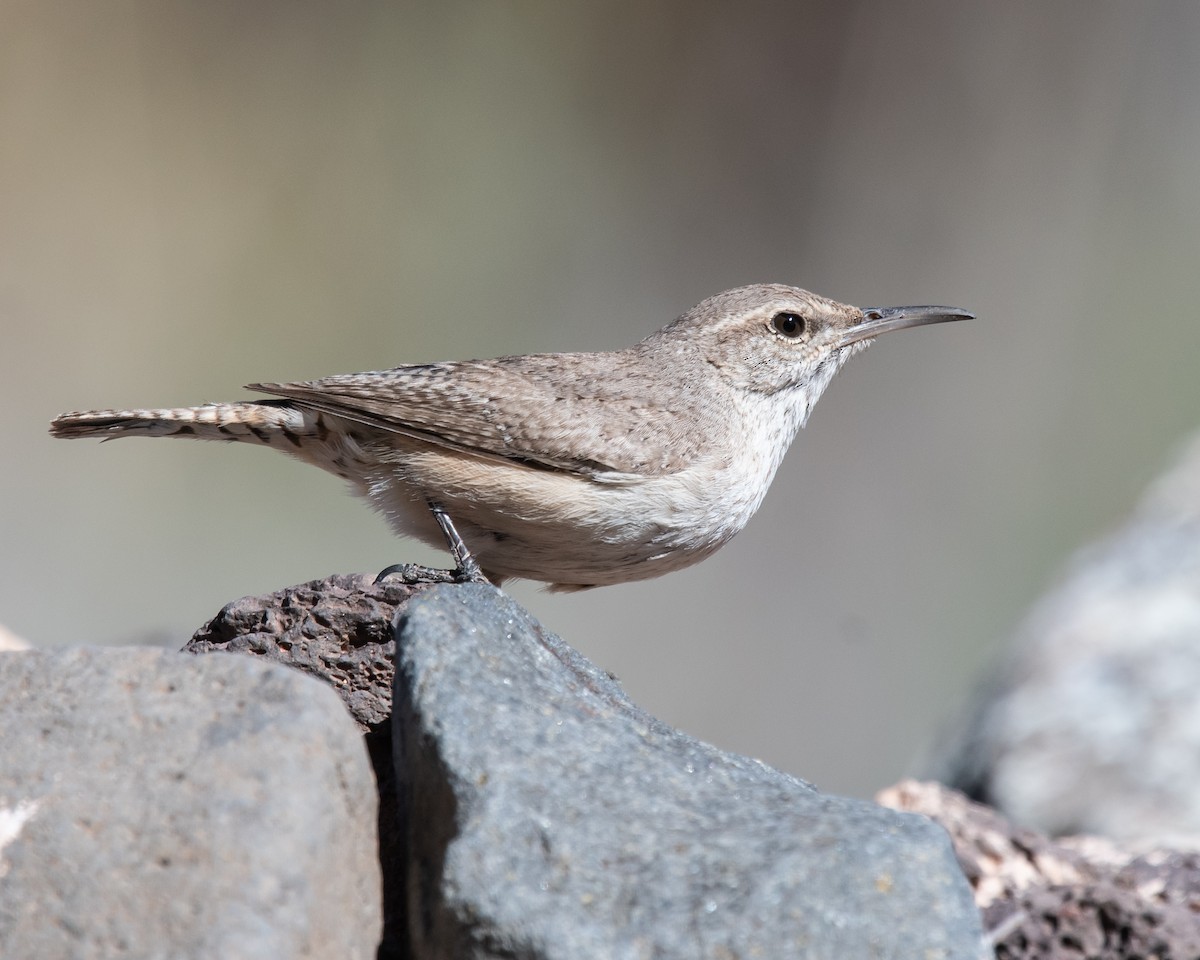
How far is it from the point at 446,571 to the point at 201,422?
40.9 inches

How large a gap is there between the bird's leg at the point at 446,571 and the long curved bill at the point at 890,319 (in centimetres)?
182

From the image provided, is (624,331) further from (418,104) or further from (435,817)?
(435,817)

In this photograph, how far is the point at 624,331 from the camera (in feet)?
33.2

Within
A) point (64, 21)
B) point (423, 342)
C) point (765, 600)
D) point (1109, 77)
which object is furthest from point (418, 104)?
point (1109, 77)

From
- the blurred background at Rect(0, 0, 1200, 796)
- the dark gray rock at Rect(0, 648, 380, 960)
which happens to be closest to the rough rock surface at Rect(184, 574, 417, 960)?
the dark gray rock at Rect(0, 648, 380, 960)

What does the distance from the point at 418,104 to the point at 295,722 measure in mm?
7875

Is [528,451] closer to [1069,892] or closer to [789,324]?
[789,324]

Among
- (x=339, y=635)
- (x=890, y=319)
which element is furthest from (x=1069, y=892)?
(x=339, y=635)

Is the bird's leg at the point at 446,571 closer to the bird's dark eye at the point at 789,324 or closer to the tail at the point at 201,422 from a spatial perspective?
the tail at the point at 201,422

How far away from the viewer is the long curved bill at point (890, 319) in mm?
5121

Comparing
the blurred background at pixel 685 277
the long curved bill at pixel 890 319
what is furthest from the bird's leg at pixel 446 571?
the blurred background at pixel 685 277

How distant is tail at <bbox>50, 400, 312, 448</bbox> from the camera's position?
14.4 ft

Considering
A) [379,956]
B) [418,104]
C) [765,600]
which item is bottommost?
[379,956]

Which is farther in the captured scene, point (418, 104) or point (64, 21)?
point (418, 104)
